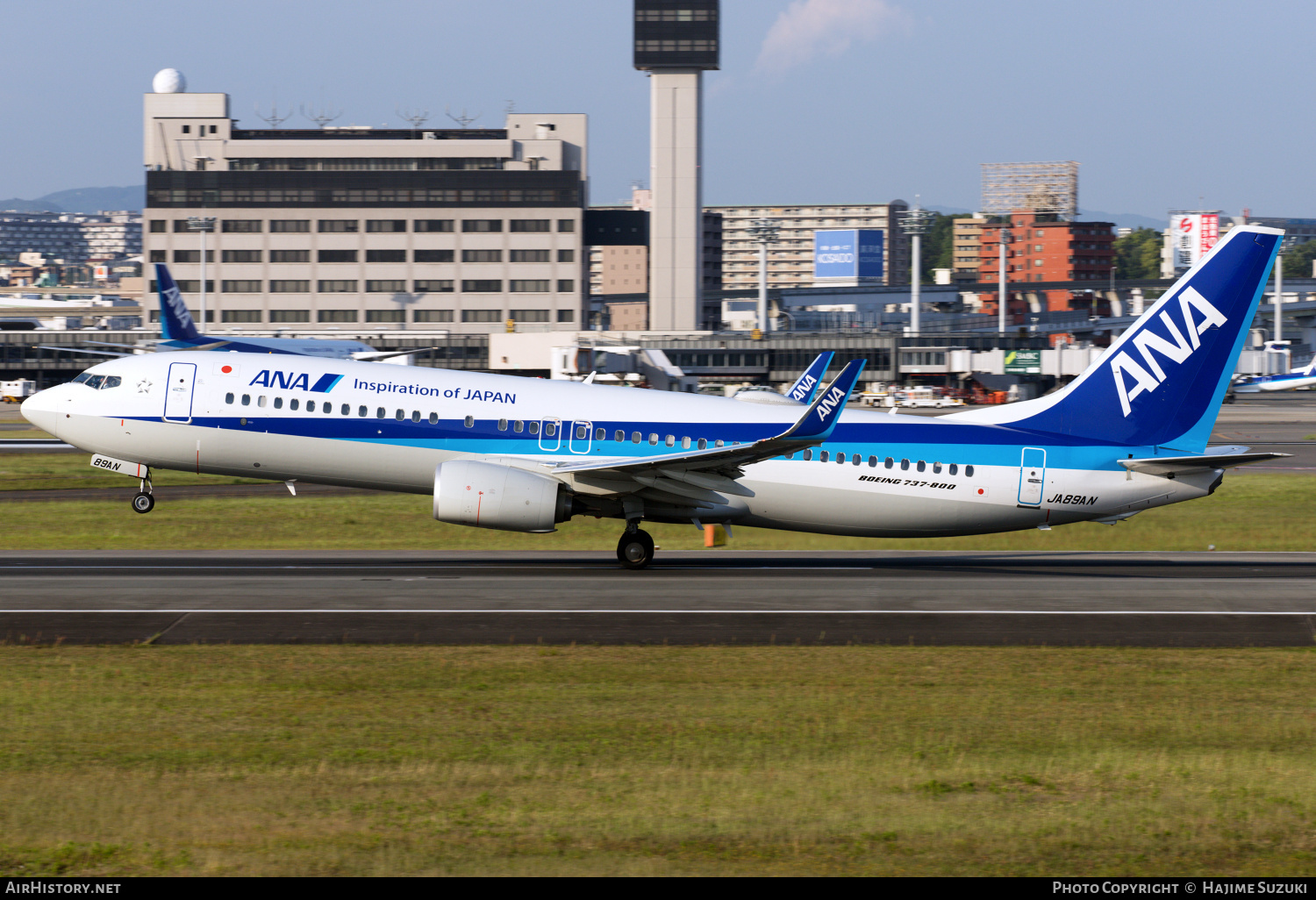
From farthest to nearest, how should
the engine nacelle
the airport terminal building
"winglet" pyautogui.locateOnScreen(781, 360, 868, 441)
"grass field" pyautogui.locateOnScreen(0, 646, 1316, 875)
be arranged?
the airport terminal building → the engine nacelle → "winglet" pyautogui.locateOnScreen(781, 360, 868, 441) → "grass field" pyautogui.locateOnScreen(0, 646, 1316, 875)

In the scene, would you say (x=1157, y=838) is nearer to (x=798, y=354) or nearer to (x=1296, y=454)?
(x=1296, y=454)

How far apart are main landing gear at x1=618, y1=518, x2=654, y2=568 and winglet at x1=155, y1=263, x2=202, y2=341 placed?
57.9m

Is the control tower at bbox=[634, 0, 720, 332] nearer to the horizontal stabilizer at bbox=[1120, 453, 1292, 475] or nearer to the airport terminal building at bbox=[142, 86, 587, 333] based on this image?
the airport terminal building at bbox=[142, 86, 587, 333]

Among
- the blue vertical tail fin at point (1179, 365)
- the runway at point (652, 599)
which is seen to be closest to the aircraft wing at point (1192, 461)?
the blue vertical tail fin at point (1179, 365)

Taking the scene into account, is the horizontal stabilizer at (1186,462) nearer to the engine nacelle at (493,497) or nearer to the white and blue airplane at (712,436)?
the white and blue airplane at (712,436)

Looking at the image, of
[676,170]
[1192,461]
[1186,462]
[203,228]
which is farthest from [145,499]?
[676,170]

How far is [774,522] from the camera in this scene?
29.1 meters

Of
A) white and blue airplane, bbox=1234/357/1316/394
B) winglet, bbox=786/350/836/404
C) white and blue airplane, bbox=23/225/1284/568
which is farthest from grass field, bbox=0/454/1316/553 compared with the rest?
white and blue airplane, bbox=1234/357/1316/394

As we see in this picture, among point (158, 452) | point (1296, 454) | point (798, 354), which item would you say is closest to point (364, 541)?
point (158, 452)

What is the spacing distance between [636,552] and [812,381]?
404 inches

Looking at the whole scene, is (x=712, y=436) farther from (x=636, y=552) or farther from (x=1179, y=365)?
(x=1179, y=365)

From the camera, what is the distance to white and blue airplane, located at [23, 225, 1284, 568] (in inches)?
1114

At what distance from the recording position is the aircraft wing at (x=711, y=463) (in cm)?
2581

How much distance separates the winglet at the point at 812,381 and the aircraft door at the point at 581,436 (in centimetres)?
819
